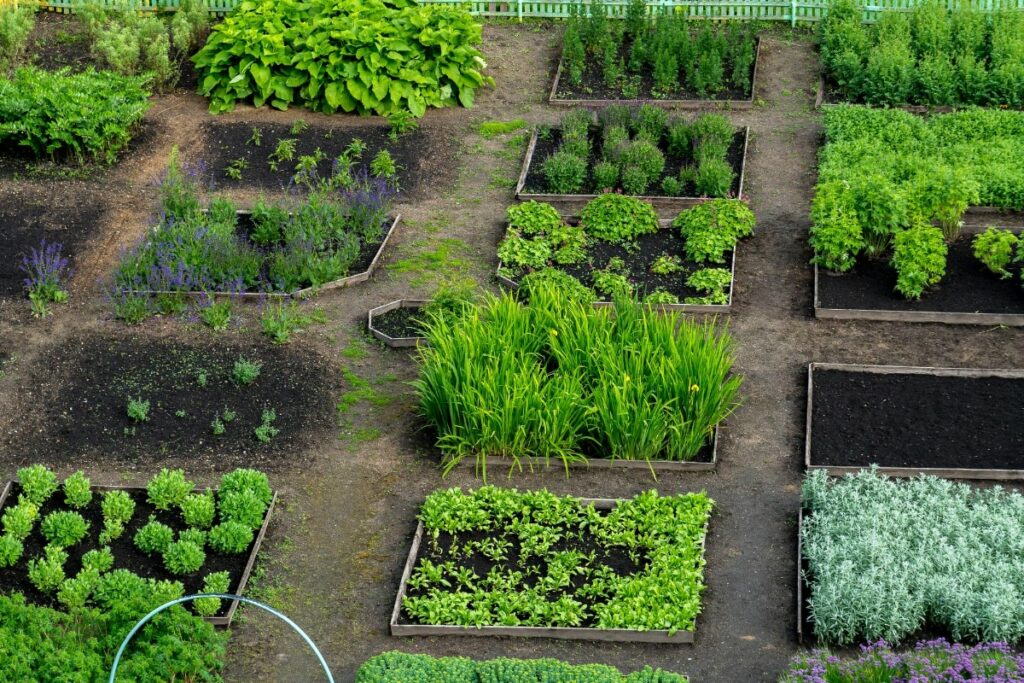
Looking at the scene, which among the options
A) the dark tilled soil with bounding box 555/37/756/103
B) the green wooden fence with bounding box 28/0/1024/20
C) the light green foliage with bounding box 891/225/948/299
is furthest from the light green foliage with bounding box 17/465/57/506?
the green wooden fence with bounding box 28/0/1024/20

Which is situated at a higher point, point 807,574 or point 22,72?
point 22,72

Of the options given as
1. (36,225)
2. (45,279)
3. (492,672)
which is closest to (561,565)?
(492,672)

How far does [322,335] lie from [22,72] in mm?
5473

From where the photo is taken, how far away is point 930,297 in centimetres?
1370

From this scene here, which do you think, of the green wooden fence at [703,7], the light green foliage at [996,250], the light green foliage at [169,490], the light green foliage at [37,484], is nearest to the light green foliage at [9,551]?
the light green foliage at [37,484]

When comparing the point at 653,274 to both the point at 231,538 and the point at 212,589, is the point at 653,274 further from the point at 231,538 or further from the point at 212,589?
the point at 212,589

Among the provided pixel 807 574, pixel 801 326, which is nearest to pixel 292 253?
pixel 801 326

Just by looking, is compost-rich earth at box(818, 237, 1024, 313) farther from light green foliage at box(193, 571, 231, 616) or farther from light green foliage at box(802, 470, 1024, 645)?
light green foliage at box(193, 571, 231, 616)

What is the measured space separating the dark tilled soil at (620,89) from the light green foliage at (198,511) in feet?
27.2

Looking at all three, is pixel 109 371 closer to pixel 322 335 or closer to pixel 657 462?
pixel 322 335

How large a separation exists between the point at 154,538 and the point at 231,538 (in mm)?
544

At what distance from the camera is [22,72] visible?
54.9 ft

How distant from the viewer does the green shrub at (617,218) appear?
14.9 metres

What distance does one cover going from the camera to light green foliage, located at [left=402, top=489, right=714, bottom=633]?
1033 cm
